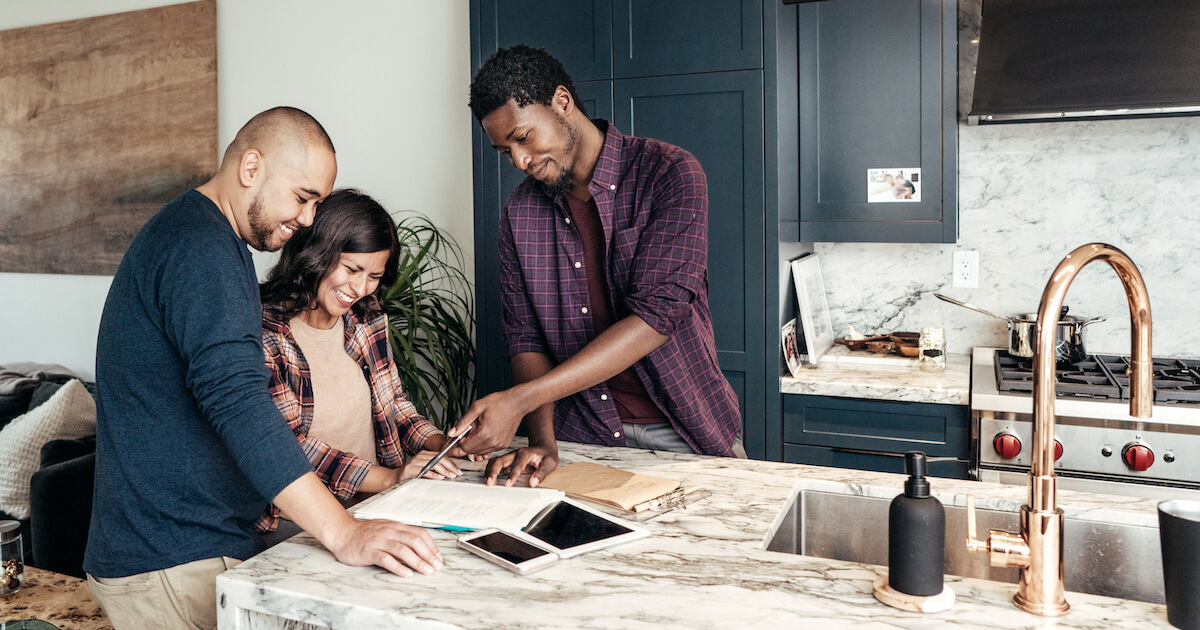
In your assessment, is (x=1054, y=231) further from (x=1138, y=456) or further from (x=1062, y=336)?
(x=1138, y=456)

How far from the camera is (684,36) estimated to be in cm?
270

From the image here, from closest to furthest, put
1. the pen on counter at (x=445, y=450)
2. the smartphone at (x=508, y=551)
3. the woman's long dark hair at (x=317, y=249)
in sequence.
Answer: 1. the smartphone at (x=508, y=551)
2. the pen on counter at (x=445, y=450)
3. the woman's long dark hair at (x=317, y=249)

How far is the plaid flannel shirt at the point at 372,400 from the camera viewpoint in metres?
1.85

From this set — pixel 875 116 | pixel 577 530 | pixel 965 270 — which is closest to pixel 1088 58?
pixel 875 116

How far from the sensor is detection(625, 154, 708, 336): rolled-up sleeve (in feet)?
6.26

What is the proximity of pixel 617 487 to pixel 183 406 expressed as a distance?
735 mm

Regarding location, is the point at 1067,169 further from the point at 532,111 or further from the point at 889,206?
the point at 532,111

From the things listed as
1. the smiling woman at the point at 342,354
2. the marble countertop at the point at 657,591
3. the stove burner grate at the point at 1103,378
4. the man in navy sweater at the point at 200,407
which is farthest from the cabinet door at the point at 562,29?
the marble countertop at the point at 657,591

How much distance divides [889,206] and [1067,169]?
63 centimetres

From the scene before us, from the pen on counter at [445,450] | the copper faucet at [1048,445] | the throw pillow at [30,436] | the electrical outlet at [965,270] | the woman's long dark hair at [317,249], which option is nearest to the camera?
the copper faucet at [1048,445]

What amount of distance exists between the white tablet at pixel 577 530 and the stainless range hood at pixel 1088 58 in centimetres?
190

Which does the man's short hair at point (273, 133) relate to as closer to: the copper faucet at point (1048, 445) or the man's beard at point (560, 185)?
the man's beard at point (560, 185)

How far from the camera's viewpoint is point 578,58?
2861mm

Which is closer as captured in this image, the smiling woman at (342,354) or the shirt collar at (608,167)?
the smiling woman at (342,354)
